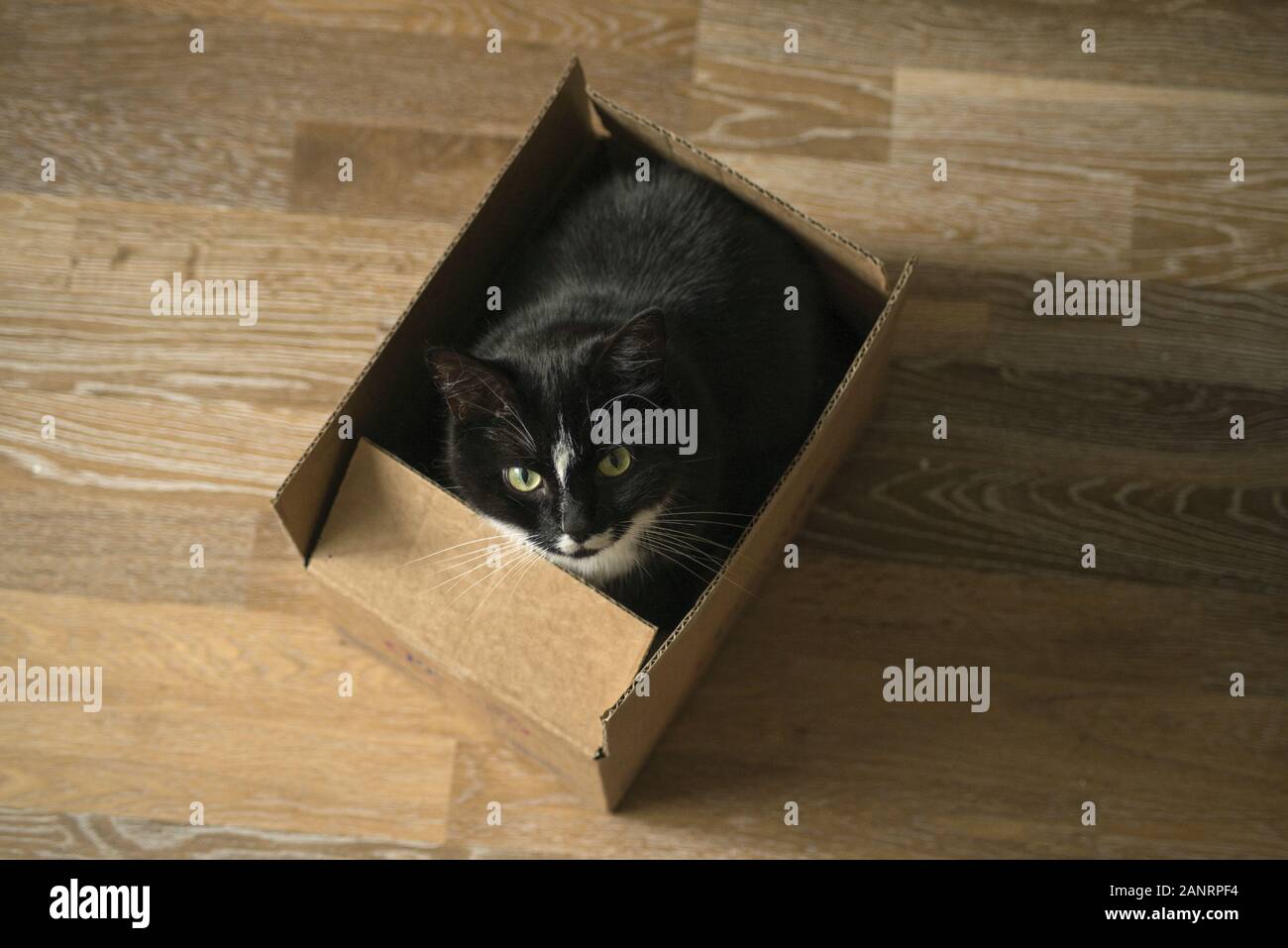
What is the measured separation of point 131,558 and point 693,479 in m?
0.83

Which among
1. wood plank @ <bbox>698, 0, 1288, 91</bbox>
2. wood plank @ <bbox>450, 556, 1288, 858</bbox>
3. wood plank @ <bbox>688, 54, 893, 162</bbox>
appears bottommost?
wood plank @ <bbox>450, 556, 1288, 858</bbox>

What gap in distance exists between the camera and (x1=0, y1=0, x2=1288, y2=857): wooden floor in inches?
53.4

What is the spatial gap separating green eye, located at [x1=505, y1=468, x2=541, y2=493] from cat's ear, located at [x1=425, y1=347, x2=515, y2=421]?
65 mm

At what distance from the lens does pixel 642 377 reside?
102 centimetres

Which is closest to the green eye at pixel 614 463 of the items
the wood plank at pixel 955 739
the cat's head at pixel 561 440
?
the cat's head at pixel 561 440

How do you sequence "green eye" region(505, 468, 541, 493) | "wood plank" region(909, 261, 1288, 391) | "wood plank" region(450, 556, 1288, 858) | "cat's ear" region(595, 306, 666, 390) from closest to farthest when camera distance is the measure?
"cat's ear" region(595, 306, 666, 390) < "green eye" region(505, 468, 541, 493) < "wood plank" region(450, 556, 1288, 858) < "wood plank" region(909, 261, 1288, 391)

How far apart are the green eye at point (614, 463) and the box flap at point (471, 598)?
111 millimetres

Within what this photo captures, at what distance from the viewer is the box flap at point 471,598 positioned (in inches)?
41.0

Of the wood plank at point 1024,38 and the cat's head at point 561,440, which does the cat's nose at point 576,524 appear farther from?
the wood plank at point 1024,38

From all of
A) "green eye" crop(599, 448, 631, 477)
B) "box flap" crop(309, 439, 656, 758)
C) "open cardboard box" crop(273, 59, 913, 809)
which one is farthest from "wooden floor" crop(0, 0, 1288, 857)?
"green eye" crop(599, 448, 631, 477)

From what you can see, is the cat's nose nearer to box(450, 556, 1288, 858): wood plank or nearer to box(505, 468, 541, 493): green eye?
box(505, 468, 541, 493): green eye

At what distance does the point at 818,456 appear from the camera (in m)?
1.19

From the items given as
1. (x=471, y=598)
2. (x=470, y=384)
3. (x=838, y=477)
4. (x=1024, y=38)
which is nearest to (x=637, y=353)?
(x=470, y=384)
